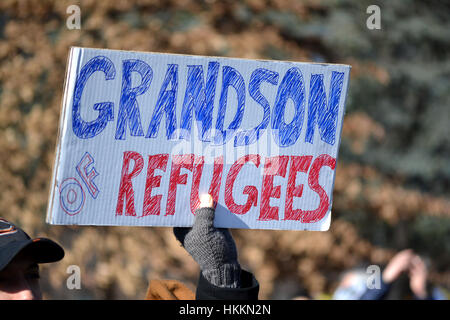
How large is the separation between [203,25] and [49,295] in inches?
117

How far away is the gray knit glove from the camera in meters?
1.79

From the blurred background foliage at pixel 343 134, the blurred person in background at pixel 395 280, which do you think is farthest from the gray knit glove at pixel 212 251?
the blurred background foliage at pixel 343 134

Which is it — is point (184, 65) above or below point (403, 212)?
below

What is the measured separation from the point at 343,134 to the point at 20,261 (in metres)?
4.96

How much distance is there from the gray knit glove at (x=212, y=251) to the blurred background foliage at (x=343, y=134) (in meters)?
3.74

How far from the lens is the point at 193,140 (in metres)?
1.91

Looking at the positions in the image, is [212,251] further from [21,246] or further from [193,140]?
[21,246]

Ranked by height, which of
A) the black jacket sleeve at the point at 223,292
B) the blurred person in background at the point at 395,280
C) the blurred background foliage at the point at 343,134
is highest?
the blurred background foliage at the point at 343,134

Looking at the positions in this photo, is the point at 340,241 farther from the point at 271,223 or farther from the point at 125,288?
the point at 271,223

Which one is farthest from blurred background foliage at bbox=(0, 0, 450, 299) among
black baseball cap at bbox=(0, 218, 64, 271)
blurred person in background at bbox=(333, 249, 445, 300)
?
black baseball cap at bbox=(0, 218, 64, 271)

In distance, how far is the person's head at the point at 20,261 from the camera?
1.65 metres

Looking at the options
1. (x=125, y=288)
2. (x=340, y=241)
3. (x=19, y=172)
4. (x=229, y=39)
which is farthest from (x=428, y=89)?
(x=19, y=172)

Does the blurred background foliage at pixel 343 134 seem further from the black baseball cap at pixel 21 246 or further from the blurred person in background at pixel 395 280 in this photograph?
the black baseball cap at pixel 21 246

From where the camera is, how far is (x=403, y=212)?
6.60 meters
